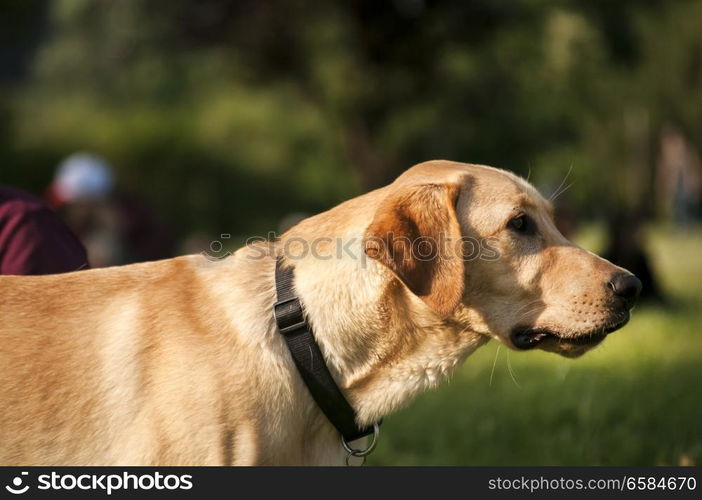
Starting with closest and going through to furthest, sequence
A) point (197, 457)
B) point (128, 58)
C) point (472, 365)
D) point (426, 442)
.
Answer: point (197, 457), point (426, 442), point (472, 365), point (128, 58)

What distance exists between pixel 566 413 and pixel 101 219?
20.3 ft

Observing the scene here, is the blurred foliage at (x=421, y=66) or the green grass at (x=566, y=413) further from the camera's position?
the blurred foliage at (x=421, y=66)

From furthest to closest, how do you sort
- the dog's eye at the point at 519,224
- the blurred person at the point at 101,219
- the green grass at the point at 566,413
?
the blurred person at the point at 101,219 → the green grass at the point at 566,413 → the dog's eye at the point at 519,224

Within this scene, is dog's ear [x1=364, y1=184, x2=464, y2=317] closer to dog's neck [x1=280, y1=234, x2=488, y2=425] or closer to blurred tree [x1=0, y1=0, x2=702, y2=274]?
dog's neck [x1=280, y1=234, x2=488, y2=425]

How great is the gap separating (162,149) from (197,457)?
82.0 ft

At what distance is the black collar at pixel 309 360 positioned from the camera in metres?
3.40

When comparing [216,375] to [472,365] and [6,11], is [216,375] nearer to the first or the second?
[472,365]

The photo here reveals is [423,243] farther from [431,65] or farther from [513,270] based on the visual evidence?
[431,65]

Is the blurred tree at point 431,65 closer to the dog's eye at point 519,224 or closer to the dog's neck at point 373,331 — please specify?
the dog's eye at point 519,224

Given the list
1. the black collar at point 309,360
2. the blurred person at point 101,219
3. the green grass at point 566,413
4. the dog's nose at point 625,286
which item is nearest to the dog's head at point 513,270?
the dog's nose at point 625,286

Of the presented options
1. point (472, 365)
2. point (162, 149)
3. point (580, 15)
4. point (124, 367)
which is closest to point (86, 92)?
point (162, 149)

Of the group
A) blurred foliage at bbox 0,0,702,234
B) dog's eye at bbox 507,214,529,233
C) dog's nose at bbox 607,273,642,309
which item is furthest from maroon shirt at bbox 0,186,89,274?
blurred foliage at bbox 0,0,702,234

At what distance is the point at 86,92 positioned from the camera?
2909 cm

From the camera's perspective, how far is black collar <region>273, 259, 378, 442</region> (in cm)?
340
